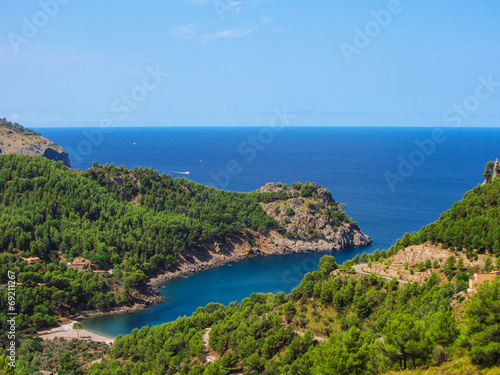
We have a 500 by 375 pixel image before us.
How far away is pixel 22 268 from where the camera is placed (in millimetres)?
62188

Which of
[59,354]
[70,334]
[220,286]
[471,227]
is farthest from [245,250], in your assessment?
[471,227]

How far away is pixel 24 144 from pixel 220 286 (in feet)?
363

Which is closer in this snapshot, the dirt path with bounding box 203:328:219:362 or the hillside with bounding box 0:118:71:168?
the dirt path with bounding box 203:328:219:362

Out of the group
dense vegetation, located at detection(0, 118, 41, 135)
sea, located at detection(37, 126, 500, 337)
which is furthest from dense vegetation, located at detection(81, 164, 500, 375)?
dense vegetation, located at detection(0, 118, 41, 135)

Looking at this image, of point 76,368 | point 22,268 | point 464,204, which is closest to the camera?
point 76,368

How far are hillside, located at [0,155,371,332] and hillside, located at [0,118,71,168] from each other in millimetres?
66355

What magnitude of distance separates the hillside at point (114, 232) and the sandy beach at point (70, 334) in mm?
1669

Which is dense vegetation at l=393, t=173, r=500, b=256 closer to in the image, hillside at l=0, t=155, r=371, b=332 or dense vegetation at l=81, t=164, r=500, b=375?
dense vegetation at l=81, t=164, r=500, b=375

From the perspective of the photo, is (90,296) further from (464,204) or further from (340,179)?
(340,179)

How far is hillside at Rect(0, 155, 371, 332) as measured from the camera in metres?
62.5

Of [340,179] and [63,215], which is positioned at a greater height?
[340,179]

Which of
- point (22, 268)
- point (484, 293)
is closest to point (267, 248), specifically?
point (22, 268)

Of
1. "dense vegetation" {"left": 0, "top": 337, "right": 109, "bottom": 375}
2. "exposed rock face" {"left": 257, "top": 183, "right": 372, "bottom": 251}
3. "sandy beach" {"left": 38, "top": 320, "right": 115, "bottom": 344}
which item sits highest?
"exposed rock face" {"left": 257, "top": 183, "right": 372, "bottom": 251}

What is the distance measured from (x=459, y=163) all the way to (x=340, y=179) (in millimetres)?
64070
